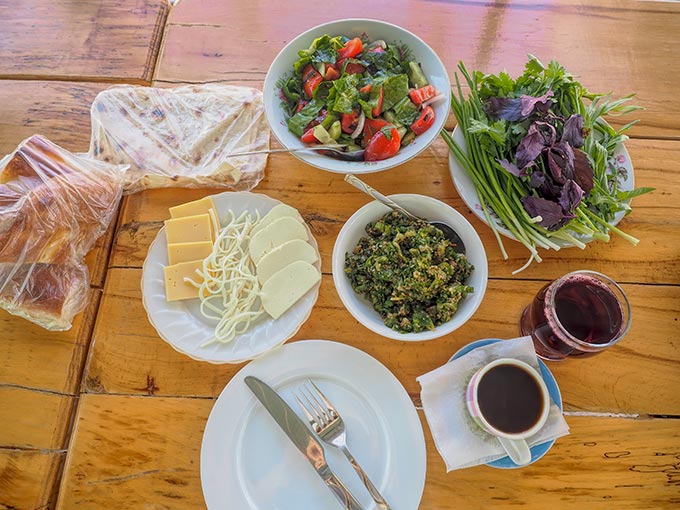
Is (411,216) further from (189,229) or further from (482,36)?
(482,36)

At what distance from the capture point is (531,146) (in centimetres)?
118

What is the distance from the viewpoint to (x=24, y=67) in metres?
1.58

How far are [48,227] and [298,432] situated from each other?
0.85 m

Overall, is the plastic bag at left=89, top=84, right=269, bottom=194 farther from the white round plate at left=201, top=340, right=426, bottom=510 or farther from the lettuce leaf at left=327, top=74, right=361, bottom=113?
the white round plate at left=201, top=340, right=426, bottom=510

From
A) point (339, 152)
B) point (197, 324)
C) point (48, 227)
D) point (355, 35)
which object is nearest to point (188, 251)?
point (197, 324)

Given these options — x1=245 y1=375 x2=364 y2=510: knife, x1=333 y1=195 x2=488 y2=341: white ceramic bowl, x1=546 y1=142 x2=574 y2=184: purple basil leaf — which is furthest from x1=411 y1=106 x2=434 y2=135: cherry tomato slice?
x1=245 y1=375 x2=364 y2=510: knife

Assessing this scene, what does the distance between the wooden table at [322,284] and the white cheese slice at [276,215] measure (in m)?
0.08

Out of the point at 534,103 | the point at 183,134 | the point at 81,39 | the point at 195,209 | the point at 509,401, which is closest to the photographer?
the point at 509,401

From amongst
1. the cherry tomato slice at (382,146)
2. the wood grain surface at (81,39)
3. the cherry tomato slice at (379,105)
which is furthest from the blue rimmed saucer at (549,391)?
the wood grain surface at (81,39)

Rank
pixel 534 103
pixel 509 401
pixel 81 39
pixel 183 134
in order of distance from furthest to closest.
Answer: pixel 81 39 < pixel 183 134 < pixel 534 103 < pixel 509 401

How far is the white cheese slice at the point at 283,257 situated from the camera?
49.1 inches

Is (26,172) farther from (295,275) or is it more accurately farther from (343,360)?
(343,360)

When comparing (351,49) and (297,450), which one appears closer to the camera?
(297,450)

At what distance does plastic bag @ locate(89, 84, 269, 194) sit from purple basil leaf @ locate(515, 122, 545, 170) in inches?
29.0
